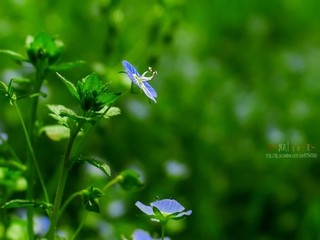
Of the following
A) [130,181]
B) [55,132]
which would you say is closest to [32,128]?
[55,132]

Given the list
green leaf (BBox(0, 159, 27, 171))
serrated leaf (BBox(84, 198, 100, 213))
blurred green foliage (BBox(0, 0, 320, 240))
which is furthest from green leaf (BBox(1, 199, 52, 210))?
blurred green foliage (BBox(0, 0, 320, 240))

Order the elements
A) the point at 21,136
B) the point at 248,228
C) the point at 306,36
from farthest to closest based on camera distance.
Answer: the point at 306,36 < the point at 21,136 < the point at 248,228

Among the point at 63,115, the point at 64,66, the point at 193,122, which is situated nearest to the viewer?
the point at 63,115

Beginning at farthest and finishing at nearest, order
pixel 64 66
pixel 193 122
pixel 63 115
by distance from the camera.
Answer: pixel 193 122 → pixel 64 66 → pixel 63 115

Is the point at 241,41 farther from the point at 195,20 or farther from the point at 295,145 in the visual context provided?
the point at 295,145

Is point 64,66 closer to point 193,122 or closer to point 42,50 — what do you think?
point 42,50

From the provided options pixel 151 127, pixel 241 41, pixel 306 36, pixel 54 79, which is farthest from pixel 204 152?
pixel 306 36
